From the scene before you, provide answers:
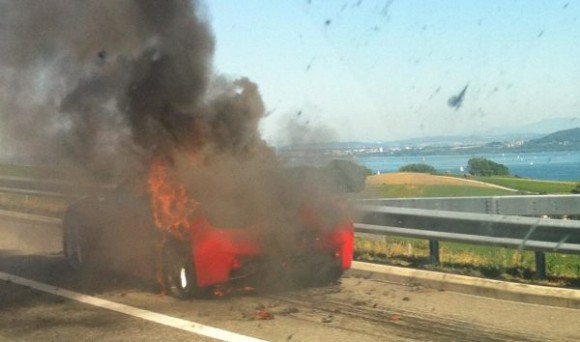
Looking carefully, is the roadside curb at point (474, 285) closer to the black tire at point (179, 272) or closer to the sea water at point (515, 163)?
the sea water at point (515, 163)

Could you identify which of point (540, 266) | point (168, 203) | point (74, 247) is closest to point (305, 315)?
point (168, 203)

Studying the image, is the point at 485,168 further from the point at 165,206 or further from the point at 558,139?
the point at 165,206

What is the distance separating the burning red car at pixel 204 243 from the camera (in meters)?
7.95

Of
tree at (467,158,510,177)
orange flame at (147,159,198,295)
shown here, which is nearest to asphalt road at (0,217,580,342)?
orange flame at (147,159,198,295)

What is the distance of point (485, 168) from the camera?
1253 centimetres

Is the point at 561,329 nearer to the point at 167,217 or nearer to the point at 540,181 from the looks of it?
the point at 167,217

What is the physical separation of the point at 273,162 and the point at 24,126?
4.73m

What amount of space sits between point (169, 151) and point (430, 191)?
5.49 metres

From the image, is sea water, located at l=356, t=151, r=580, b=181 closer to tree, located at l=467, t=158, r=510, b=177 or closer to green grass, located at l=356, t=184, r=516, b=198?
tree, located at l=467, t=158, r=510, b=177

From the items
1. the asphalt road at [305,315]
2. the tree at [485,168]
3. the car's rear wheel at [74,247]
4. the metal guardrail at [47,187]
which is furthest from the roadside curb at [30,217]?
the tree at [485,168]

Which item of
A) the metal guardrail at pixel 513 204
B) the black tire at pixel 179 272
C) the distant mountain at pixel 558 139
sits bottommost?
the black tire at pixel 179 272

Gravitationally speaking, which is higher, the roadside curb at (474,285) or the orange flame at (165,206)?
the orange flame at (165,206)

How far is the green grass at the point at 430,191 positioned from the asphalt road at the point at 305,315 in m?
2.84

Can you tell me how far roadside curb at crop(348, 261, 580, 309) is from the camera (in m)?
7.72
